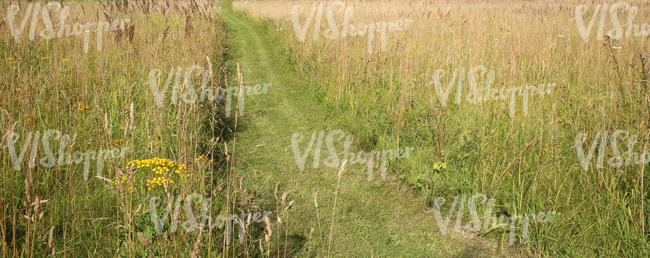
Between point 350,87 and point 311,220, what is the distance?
3.14 metres

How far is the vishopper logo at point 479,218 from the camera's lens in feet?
9.80

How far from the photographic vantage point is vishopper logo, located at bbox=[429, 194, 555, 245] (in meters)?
2.99

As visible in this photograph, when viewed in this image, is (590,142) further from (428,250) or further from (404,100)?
(404,100)

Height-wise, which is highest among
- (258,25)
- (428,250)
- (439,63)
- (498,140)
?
(258,25)

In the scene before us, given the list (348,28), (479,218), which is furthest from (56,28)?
(479,218)

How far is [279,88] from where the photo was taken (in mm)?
7496

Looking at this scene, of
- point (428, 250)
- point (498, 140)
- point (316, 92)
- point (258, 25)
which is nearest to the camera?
point (428, 250)

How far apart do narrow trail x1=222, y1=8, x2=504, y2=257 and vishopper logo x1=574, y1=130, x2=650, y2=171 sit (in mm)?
1055

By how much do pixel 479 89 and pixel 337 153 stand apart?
71.5 inches

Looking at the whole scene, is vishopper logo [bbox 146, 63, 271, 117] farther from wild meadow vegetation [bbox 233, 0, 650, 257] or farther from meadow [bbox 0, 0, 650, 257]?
wild meadow vegetation [bbox 233, 0, 650, 257]

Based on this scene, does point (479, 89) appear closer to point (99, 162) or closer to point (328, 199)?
point (328, 199)

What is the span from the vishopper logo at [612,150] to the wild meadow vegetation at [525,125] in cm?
3

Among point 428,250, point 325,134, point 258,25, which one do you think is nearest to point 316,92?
point 325,134

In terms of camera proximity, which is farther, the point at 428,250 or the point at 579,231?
the point at 428,250
